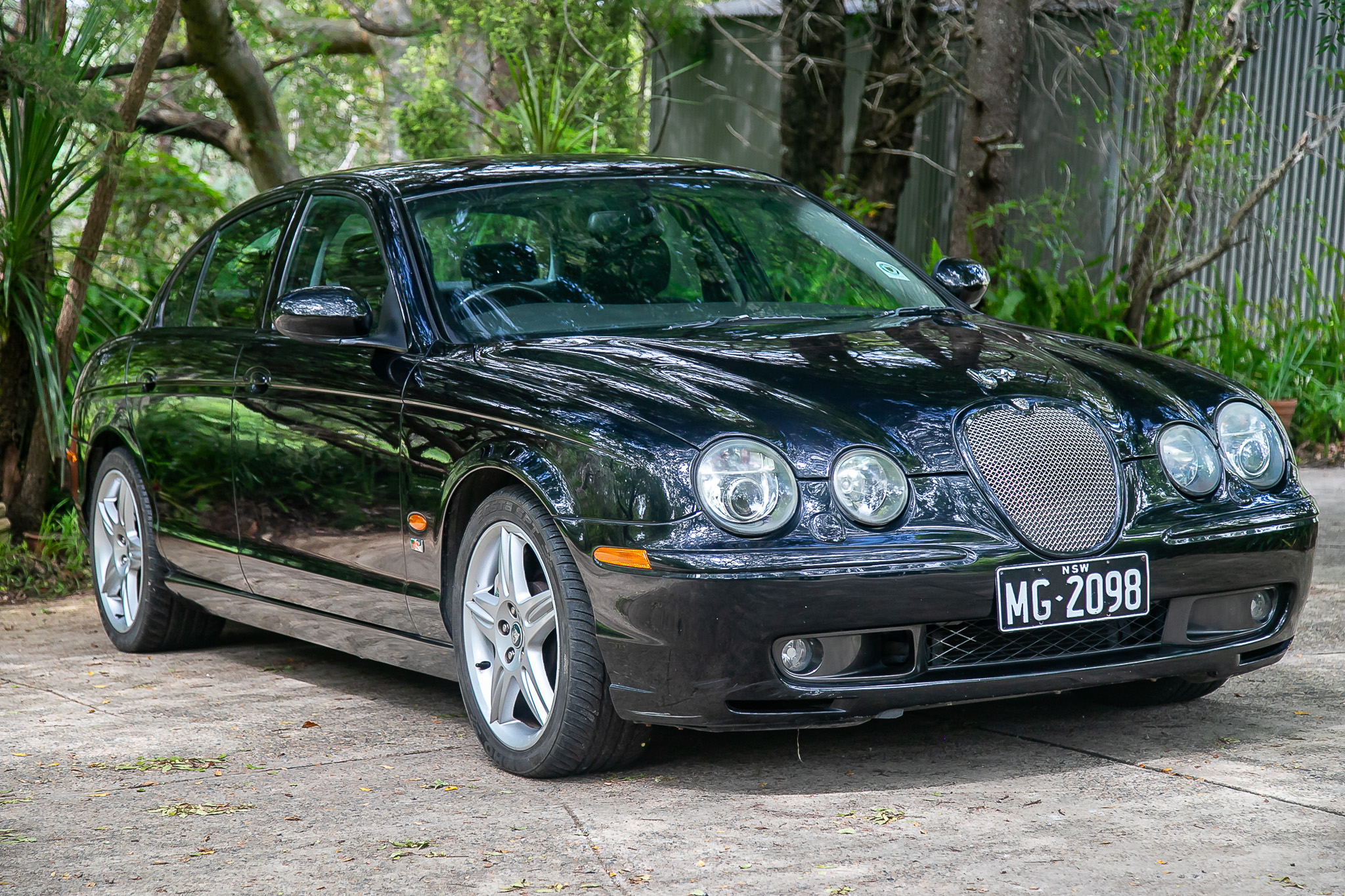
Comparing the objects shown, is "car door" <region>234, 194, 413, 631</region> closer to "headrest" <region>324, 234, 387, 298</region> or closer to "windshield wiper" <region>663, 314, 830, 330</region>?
"headrest" <region>324, 234, 387, 298</region>

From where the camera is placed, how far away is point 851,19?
1313 cm

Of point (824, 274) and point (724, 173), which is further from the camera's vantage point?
point (724, 173)

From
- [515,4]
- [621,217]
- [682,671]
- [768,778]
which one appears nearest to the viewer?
[682,671]

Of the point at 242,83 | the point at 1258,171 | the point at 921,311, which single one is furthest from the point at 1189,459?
the point at 242,83

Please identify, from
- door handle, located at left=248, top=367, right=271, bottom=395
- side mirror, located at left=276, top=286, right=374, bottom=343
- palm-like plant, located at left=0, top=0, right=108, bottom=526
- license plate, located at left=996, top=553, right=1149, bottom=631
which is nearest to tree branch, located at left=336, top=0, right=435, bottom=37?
palm-like plant, located at left=0, top=0, right=108, bottom=526

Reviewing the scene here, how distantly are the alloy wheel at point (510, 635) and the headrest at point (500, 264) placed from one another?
0.92 meters

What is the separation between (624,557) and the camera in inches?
141

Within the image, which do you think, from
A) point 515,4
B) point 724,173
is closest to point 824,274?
point 724,173

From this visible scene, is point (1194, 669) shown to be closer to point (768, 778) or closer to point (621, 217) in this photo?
point (768, 778)

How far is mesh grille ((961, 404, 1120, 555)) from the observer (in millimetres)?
3680

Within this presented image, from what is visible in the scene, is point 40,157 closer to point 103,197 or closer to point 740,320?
point 103,197

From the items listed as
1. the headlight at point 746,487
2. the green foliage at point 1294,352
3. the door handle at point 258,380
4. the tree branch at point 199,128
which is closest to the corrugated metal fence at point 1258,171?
the green foliage at point 1294,352

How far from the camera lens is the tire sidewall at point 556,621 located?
3.76 meters

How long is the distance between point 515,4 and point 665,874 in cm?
1238
